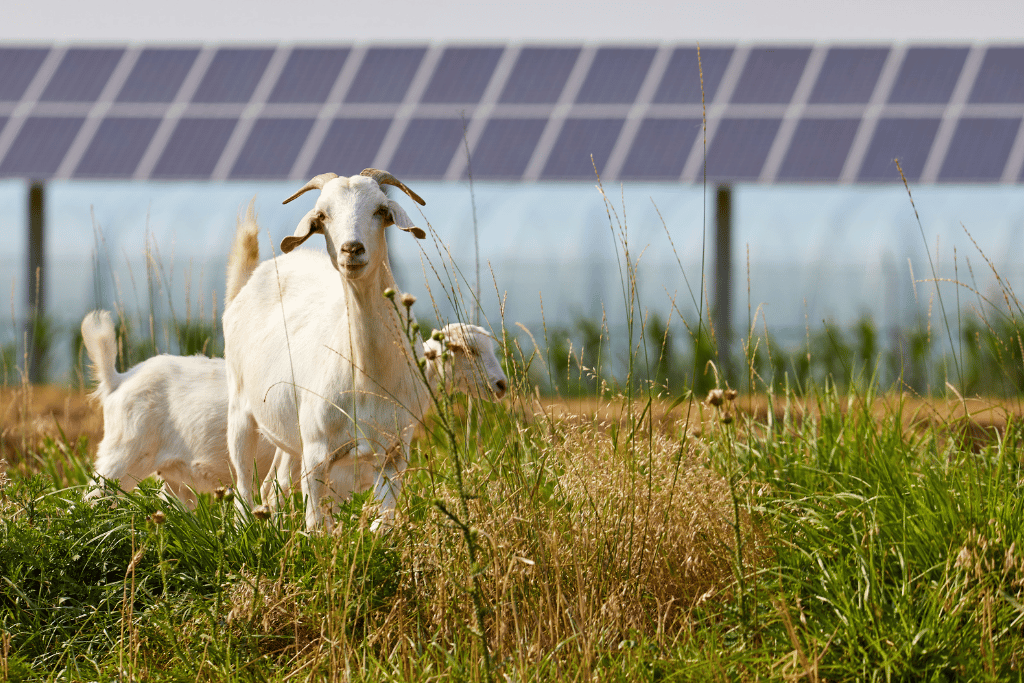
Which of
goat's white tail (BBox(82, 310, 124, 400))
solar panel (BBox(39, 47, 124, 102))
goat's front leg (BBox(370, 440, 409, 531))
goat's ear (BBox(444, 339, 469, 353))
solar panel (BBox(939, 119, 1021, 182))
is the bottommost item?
goat's front leg (BBox(370, 440, 409, 531))

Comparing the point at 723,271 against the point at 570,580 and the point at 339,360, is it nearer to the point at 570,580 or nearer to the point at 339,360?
the point at 339,360

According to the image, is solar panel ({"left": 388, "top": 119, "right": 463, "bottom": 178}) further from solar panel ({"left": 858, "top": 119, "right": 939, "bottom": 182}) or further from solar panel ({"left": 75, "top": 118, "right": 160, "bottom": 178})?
solar panel ({"left": 858, "top": 119, "right": 939, "bottom": 182})

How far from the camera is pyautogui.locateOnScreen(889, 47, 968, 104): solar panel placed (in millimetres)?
10719

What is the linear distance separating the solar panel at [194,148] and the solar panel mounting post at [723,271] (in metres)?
5.09

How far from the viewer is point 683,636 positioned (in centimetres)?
326

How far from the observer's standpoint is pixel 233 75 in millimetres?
11781

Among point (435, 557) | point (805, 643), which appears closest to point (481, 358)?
point (435, 557)

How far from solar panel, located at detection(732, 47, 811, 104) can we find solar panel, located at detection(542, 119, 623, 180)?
4.84 feet

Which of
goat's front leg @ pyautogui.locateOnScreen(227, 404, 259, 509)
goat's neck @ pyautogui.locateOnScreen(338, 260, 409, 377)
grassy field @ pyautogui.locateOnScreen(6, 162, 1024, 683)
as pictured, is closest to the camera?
grassy field @ pyautogui.locateOnScreen(6, 162, 1024, 683)

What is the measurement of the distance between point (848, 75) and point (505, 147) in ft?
12.9

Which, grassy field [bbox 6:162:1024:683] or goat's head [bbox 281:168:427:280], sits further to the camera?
goat's head [bbox 281:168:427:280]

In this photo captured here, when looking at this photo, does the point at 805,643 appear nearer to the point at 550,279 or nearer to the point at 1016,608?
the point at 1016,608

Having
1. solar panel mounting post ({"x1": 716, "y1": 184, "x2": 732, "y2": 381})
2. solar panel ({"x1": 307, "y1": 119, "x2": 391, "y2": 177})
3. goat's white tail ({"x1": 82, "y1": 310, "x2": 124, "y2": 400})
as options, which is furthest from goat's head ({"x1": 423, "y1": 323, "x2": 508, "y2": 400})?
solar panel ({"x1": 307, "y1": 119, "x2": 391, "y2": 177})

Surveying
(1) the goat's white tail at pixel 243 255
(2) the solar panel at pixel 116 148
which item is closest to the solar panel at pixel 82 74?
(2) the solar panel at pixel 116 148
